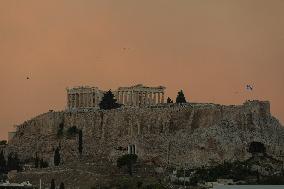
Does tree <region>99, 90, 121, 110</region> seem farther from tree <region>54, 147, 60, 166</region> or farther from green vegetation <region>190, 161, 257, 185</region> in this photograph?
green vegetation <region>190, 161, 257, 185</region>

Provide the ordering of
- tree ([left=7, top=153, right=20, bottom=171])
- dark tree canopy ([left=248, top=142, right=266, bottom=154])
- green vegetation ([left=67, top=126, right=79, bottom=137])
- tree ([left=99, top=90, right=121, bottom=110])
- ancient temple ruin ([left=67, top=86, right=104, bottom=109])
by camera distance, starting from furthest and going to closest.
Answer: ancient temple ruin ([left=67, top=86, right=104, bottom=109]), tree ([left=99, top=90, right=121, bottom=110]), green vegetation ([left=67, top=126, right=79, bottom=137]), tree ([left=7, top=153, right=20, bottom=171]), dark tree canopy ([left=248, top=142, right=266, bottom=154])

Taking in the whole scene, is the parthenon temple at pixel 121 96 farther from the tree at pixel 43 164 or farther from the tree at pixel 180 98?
the tree at pixel 43 164

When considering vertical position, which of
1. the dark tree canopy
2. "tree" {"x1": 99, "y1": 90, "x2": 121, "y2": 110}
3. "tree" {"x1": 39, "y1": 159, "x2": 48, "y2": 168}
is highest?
"tree" {"x1": 99, "y1": 90, "x2": 121, "y2": 110}

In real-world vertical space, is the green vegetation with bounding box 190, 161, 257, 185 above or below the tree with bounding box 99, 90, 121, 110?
below

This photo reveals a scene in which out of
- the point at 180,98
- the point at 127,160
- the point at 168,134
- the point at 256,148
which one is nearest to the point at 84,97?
the point at 180,98

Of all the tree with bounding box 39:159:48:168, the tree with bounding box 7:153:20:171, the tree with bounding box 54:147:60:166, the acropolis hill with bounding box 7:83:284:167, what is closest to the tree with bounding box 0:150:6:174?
the tree with bounding box 7:153:20:171

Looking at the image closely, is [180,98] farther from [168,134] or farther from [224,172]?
[224,172]

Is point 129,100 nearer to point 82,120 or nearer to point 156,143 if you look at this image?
point 82,120
